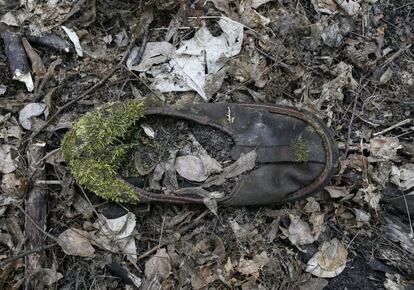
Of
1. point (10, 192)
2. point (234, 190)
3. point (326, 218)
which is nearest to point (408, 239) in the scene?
point (326, 218)

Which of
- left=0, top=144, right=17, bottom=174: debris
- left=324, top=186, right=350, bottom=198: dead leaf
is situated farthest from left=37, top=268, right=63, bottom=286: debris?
left=324, top=186, right=350, bottom=198: dead leaf

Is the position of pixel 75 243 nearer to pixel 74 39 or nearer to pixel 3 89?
pixel 3 89

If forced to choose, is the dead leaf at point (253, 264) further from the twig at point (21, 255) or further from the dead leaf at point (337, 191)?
the twig at point (21, 255)

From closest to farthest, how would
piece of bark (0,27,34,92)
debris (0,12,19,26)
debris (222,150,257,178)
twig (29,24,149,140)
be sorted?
1. debris (222,150,257,178)
2. twig (29,24,149,140)
3. piece of bark (0,27,34,92)
4. debris (0,12,19,26)

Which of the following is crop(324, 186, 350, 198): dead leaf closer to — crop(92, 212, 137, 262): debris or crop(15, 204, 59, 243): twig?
crop(92, 212, 137, 262): debris

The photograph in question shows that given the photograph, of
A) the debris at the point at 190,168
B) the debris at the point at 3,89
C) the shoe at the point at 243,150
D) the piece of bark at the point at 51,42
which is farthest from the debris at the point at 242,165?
the debris at the point at 3,89

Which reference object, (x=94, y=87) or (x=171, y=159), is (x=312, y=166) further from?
(x=94, y=87)
